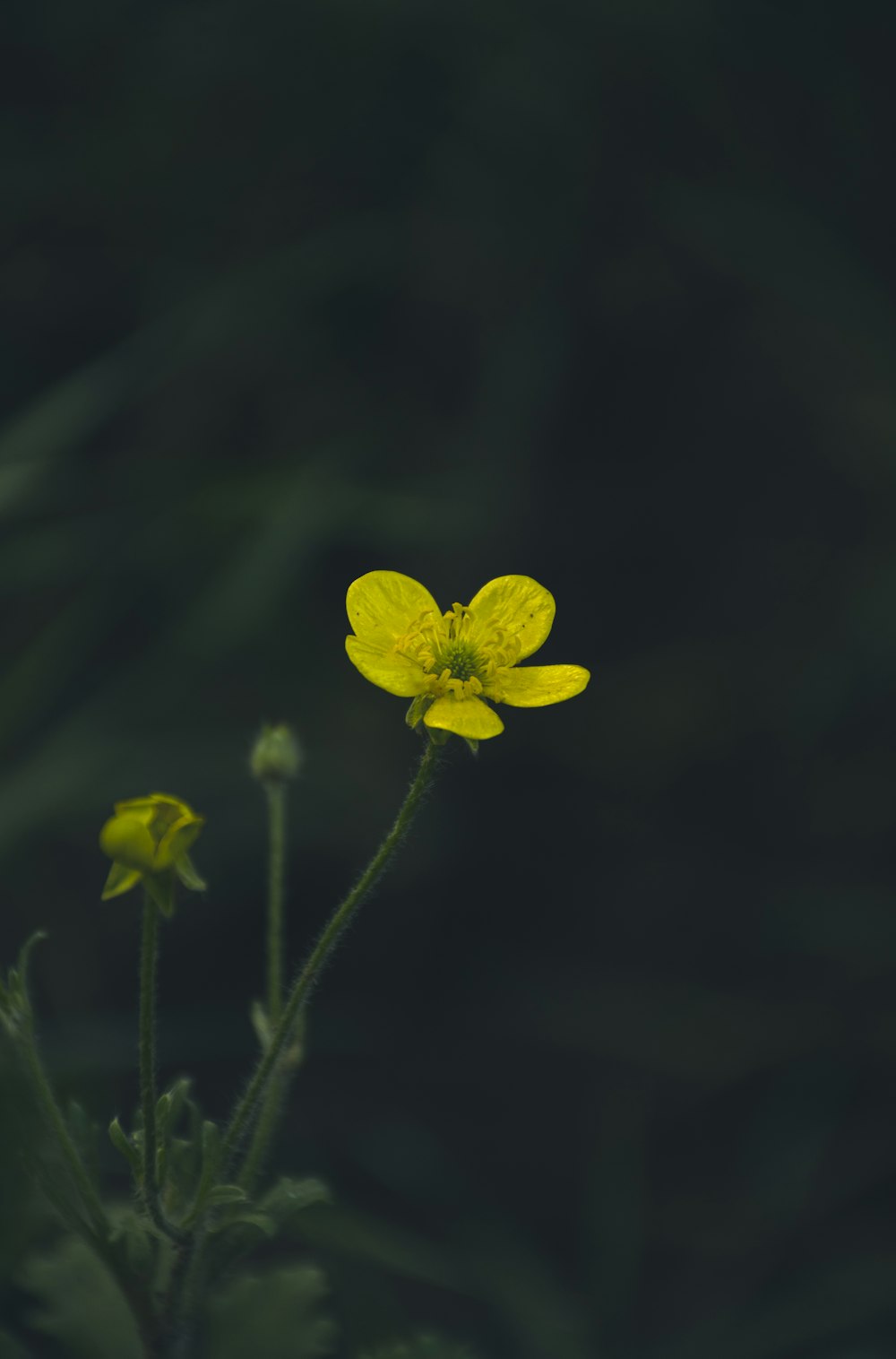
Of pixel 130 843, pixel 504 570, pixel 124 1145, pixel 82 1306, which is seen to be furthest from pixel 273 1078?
pixel 504 570

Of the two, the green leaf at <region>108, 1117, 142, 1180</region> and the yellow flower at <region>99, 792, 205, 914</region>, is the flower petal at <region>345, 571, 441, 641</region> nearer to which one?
the yellow flower at <region>99, 792, 205, 914</region>

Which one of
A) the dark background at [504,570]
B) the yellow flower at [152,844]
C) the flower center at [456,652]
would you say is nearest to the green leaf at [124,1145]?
the yellow flower at [152,844]

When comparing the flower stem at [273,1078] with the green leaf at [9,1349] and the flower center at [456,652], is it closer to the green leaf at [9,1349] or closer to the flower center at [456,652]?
the flower center at [456,652]

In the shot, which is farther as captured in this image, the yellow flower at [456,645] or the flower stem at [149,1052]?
the yellow flower at [456,645]

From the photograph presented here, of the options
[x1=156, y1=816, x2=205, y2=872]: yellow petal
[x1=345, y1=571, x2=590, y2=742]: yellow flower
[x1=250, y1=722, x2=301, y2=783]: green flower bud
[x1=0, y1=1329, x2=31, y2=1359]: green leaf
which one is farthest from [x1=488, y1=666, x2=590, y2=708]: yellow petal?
[x1=0, y1=1329, x2=31, y2=1359]: green leaf

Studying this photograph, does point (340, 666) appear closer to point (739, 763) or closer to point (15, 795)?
point (15, 795)

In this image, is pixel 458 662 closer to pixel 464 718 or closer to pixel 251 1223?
pixel 464 718

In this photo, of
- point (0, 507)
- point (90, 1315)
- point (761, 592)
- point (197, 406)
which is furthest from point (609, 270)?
point (90, 1315)
